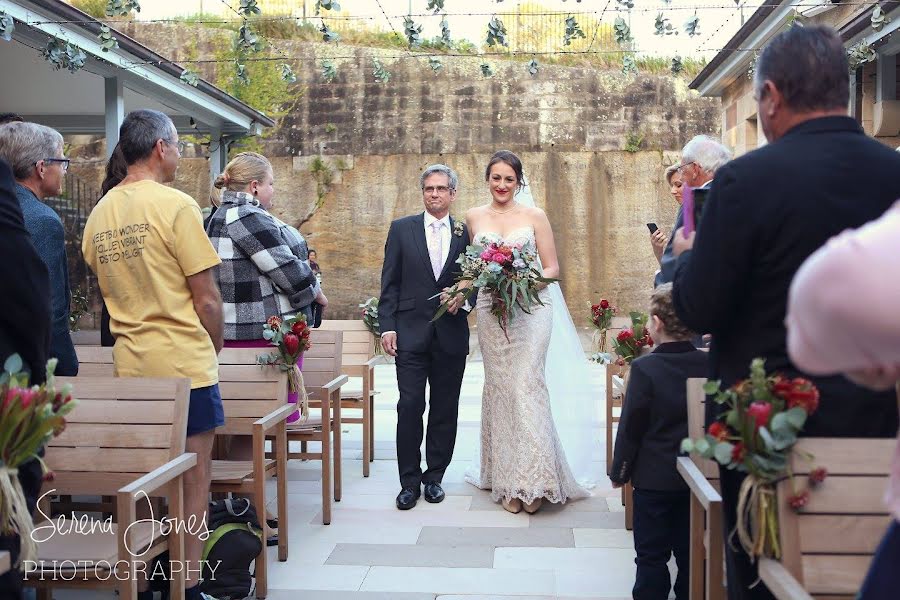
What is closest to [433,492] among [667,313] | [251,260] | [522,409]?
[522,409]

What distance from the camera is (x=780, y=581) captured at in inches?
88.3

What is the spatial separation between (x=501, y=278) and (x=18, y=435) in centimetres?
394

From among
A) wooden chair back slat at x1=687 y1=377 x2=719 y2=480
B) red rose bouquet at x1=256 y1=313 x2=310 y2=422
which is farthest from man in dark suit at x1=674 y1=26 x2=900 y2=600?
red rose bouquet at x1=256 y1=313 x2=310 y2=422

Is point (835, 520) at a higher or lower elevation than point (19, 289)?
lower

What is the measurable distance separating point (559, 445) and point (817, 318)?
5.44 meters

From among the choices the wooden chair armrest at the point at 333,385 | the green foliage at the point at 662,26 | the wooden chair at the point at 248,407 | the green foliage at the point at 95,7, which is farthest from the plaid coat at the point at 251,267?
the green foliage at the point at 95,7

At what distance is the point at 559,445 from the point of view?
6.47 metres

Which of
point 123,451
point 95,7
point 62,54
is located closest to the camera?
point 123,451

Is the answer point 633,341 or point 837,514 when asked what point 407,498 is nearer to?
point 633,341

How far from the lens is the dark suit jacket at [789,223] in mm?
2494

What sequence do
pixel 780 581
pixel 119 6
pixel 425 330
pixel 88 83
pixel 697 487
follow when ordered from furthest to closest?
→ pixel 88 83 < pixel 119 6 < pixel 425 330 < pixel 697 487 < pixel 780 581

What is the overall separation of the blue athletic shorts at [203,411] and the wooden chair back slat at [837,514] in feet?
8.09

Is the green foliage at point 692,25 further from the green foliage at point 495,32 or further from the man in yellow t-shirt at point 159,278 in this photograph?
A: the man in yellow t-shirt at point 159,278

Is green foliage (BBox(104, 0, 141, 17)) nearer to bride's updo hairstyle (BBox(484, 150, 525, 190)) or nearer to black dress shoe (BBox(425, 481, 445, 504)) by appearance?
bride's updo hairstyle (BBox(484, 150, 525, 190))
